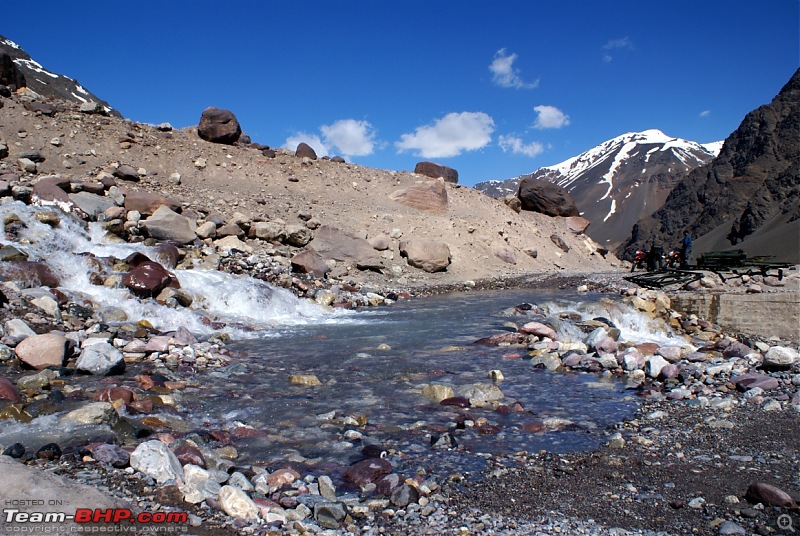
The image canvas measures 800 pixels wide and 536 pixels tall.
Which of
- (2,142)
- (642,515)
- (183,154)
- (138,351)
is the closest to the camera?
(642,515)

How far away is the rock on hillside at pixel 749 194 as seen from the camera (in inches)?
2032

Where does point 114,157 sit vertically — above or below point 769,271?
above

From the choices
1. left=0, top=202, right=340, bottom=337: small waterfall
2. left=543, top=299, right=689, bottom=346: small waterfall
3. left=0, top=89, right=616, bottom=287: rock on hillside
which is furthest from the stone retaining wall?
left=0, top=89, right=616, bottom=287: rock on hillside

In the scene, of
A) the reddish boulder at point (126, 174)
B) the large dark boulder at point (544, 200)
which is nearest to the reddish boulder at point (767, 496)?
the reddish boulder at point (126, 174)

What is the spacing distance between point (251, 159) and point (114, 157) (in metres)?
6.32

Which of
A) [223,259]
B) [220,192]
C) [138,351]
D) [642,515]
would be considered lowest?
[642,515]

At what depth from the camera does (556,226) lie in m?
35.5

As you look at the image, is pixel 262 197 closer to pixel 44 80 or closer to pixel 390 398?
pixel 390 398

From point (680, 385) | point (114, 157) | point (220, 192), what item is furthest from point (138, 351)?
point (114, 157)

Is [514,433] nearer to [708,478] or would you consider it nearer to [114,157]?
[708,478]

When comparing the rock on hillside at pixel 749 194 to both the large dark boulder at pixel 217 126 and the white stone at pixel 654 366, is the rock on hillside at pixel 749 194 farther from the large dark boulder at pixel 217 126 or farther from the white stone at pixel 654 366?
the white stone at pixel 654 366

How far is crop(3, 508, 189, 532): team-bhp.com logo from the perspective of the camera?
2939mm

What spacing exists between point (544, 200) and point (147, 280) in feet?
96.2

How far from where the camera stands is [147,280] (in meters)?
11.7
